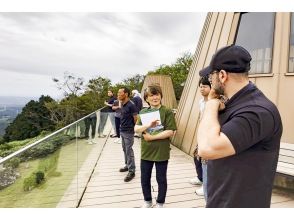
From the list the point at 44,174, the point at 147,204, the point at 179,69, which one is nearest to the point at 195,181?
the point at 147,204

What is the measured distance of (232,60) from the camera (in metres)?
1.72

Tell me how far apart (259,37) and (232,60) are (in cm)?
504

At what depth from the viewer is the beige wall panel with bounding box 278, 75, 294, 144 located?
5.58 meters

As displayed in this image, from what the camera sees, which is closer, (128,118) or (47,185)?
(47,185)

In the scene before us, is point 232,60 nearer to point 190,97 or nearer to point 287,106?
point 287,106

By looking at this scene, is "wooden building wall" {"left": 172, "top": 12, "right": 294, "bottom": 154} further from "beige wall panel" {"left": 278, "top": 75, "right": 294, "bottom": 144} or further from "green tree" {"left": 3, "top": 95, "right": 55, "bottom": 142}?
"green tree" {"left": 3, "top": 95, "right": 55, "bottom": 142}

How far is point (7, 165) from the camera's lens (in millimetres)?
2436

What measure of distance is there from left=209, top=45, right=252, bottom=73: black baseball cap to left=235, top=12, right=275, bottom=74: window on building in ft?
15.2

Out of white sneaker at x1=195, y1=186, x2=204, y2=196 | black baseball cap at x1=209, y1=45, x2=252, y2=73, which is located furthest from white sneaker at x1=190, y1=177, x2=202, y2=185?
black baseball cap at x1=209, y1=45, x2=252, y2=73

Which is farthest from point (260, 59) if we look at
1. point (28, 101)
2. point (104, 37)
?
point (28, 101)

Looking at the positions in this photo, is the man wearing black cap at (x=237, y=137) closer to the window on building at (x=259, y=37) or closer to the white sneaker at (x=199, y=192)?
the white sneaker at (x=199, y=192)

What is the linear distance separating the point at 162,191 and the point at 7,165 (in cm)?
224
